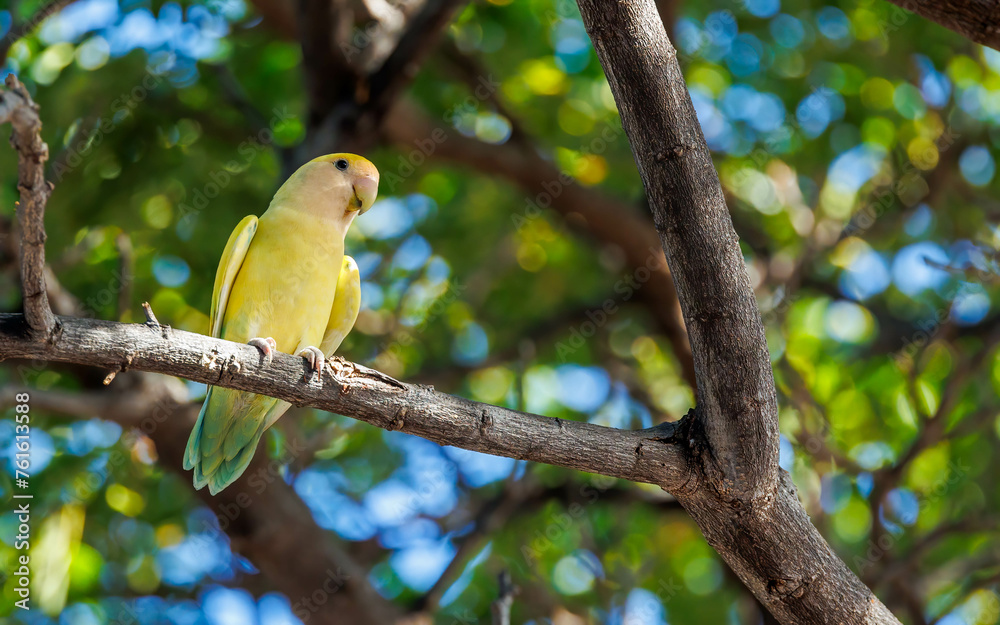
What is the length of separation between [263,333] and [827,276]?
571 centimetres

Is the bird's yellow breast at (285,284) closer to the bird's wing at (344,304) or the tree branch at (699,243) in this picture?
the bird's wing at (344,304)

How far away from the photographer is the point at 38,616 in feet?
18.9

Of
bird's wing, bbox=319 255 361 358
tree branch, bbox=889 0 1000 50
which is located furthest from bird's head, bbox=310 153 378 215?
tree branch, bbox=889 0 1000 50

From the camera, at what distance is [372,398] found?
2.43m

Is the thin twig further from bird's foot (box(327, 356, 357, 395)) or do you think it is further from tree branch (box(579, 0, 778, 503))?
bird's foot (box(327, 356, 357, 395))

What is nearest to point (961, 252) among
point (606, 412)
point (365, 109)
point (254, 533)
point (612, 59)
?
point (606, 412)

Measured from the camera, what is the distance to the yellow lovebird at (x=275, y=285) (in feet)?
11.7

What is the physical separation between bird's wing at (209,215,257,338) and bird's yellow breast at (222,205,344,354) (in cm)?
3

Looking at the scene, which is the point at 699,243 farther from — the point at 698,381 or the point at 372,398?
the point at 372,398

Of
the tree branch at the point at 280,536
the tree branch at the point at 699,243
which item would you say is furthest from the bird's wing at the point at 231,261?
the tree branch at the point at 699,243

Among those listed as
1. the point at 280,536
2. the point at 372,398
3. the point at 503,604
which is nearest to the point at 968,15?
the point at 372,398

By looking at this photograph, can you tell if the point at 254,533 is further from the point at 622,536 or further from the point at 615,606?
the point at 622,536

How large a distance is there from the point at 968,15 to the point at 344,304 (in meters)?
2.80

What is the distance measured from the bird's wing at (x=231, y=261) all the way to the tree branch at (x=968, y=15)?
8.69ft
